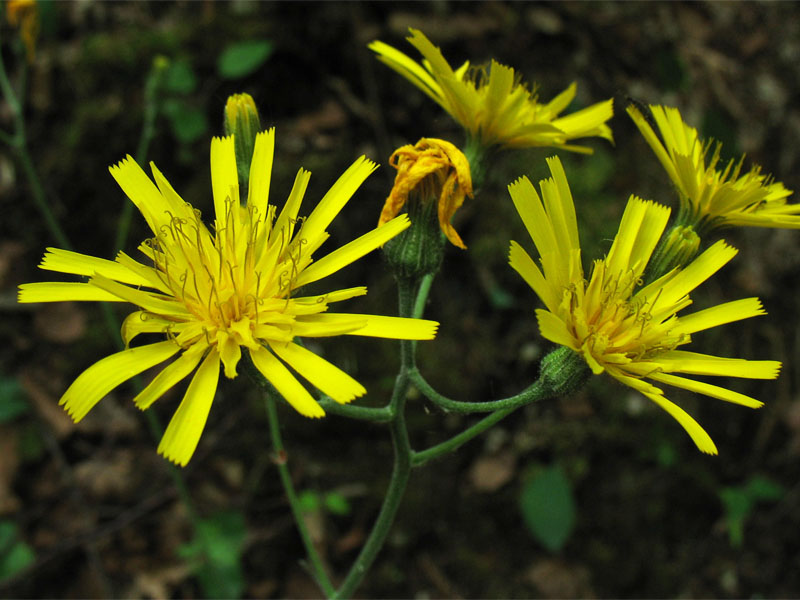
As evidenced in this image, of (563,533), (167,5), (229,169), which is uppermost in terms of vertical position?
(167,5)

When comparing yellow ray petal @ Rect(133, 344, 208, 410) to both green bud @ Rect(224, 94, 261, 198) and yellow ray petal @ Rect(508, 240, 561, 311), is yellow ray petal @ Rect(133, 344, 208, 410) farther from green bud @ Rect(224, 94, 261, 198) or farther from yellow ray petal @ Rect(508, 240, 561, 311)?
yellow ray petal @ Rect(508, 240, 561, 311)

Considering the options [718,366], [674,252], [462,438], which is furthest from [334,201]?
[718,366]

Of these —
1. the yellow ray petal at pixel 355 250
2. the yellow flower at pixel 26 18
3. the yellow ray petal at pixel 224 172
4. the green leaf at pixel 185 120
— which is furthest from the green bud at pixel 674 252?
the yellow flower at pixel 26 18

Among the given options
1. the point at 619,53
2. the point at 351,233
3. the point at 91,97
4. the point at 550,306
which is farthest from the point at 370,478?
the point at 619,53

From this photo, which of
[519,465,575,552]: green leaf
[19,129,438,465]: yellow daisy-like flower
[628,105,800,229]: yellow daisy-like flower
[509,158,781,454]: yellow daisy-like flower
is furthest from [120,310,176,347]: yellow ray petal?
[519,465,575,552]: green leaf

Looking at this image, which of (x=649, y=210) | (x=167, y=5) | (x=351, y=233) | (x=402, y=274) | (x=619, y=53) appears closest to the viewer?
(x=402, y=274)

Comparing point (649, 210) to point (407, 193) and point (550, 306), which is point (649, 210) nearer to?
point (550, 306)
